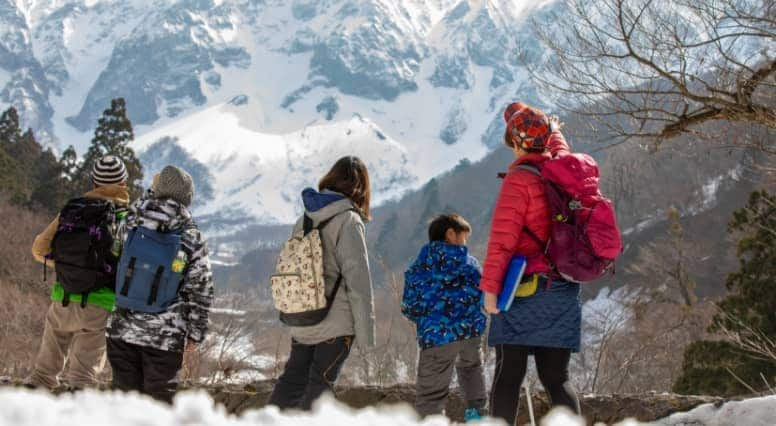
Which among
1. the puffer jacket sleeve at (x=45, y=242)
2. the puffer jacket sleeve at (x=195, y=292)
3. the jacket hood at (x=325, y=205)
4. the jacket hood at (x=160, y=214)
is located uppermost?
the jacket hood at (x=325, y=205)

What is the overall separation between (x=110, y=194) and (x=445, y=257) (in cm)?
202

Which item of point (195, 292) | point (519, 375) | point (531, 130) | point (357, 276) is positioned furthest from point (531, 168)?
point (195, 292)

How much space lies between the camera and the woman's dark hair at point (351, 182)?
3934 mm

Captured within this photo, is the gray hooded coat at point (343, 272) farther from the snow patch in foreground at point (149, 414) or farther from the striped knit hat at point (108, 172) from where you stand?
the snow patch in foreground at point (149, 414)

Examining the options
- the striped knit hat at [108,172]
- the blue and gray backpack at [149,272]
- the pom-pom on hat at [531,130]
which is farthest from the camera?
the striped knit hat at [108,172]

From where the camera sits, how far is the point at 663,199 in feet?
168

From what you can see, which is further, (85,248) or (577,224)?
(85,248)

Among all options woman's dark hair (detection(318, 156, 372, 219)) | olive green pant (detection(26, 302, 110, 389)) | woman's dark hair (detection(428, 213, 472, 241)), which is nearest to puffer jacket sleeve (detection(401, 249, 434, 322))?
woman's dark hair (detection(428, 213, 472, 241))

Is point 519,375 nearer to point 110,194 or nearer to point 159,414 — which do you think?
point 159,414

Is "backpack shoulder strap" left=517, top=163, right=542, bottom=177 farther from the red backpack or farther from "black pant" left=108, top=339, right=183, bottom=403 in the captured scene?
"black pant" left=108, top=339, right=183, bottom=403

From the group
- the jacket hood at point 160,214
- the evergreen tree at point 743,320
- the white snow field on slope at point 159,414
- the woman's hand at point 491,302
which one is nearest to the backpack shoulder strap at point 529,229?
the woman's hand at point 491,302

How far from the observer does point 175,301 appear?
379 cm

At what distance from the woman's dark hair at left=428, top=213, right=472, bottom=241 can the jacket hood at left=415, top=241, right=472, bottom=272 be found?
0.05 meters

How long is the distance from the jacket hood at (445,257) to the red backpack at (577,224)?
1115 mm
